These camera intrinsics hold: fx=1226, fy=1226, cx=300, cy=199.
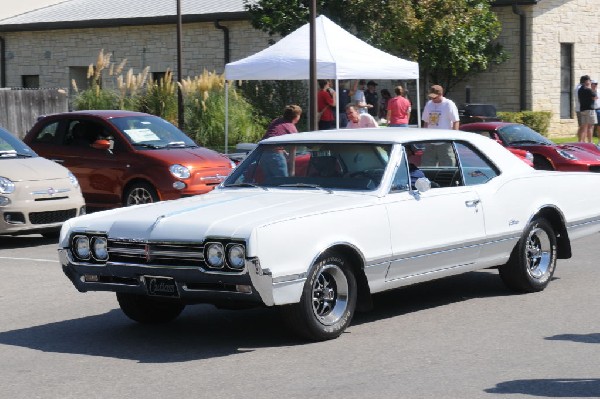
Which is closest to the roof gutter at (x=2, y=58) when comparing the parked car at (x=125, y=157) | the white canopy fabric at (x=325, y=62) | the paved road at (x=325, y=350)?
the white canopy fabric at (x=325, y=62)

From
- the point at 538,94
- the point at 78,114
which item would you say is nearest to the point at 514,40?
the point at 538,94

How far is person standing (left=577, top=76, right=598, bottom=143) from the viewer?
28.4 metres

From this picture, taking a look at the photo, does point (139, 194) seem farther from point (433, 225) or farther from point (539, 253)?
point (433, 225)

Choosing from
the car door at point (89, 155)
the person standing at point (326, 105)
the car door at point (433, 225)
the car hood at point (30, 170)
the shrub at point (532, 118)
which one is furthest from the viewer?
the shrub at point (532, 118)

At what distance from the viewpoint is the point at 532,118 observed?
30.6m

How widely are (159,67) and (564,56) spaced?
1249 cm

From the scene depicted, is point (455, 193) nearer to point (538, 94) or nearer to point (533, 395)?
point (533, 395)

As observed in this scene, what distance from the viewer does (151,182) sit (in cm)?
1625

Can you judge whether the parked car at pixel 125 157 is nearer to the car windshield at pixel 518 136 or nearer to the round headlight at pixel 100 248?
the car windshield at pixel 518 136

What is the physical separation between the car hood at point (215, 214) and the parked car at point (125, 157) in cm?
708

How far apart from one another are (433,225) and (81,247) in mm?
2625

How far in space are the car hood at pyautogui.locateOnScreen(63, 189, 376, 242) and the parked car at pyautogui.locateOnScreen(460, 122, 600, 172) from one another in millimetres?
12151

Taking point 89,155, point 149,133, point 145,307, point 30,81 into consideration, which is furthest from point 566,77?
point 145,307

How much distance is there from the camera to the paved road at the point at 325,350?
697 cm
